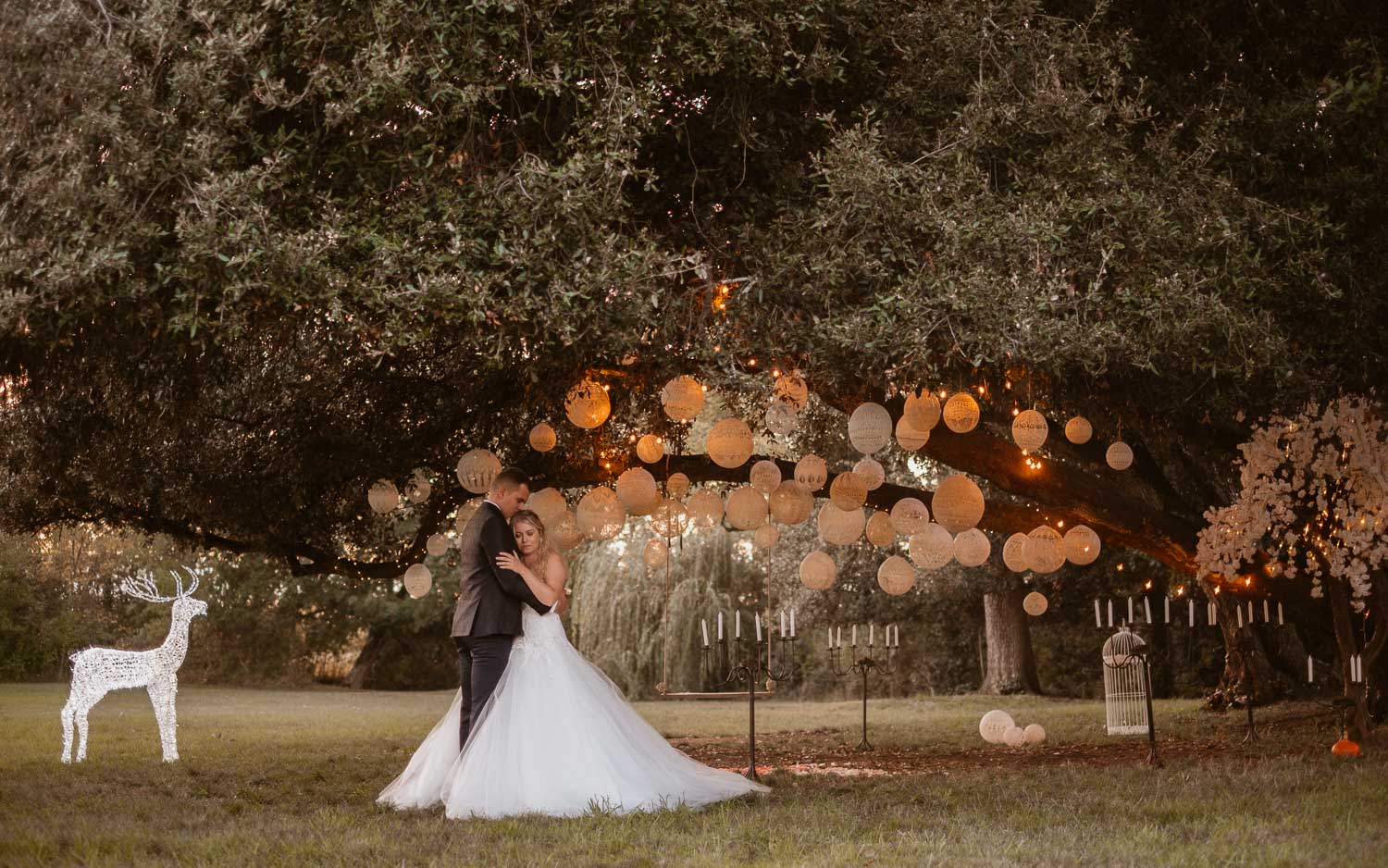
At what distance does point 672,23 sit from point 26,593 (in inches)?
487

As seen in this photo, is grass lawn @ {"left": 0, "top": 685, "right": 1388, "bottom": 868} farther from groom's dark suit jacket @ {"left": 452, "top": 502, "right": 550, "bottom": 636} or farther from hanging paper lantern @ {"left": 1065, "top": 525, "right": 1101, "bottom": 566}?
hanging paper lantern @ {"left": 1065, "top": 525, "right": 1101, "bottom": 566}

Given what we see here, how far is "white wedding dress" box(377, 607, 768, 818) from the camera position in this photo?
6.71 meters

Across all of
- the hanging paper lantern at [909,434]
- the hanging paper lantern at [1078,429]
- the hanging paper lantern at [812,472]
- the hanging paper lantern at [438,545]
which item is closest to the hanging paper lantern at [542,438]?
the hanging paper lantern at [438,545]

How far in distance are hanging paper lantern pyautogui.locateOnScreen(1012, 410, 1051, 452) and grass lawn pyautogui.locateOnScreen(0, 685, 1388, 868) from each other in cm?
236

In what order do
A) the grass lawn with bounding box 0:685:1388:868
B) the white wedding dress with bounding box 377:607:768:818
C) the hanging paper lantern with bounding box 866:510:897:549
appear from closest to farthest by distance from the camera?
the grass lawn with bounding box 0:685:1388:868 → the white wedding dress with bounding box 377:607:768:818 → the hanging paper lantern with bounding box 866:510:897:549

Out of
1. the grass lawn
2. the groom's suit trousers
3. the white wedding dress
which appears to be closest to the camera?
the grass lawn

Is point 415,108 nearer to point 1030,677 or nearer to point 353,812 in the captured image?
point 353,812

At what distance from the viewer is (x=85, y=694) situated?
416 inches

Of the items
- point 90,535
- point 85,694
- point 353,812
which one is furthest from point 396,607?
point 353,812

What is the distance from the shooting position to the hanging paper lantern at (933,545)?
10.8m

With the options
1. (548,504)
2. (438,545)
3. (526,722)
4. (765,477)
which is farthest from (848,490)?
(526,722)

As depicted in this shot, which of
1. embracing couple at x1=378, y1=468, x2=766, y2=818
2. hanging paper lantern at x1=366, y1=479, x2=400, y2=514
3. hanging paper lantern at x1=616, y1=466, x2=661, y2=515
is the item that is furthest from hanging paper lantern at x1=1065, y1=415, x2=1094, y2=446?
hanging paper lantern at x1=366, y1=479, x2=400, y2=514

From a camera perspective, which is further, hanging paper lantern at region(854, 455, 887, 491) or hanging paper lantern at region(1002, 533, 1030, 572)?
hanging paper lantern at region(1002, 533, 1030, 572)

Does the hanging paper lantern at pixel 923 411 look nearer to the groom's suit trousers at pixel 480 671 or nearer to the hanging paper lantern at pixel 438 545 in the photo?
the groom's suit trousers at pixel 480 671
